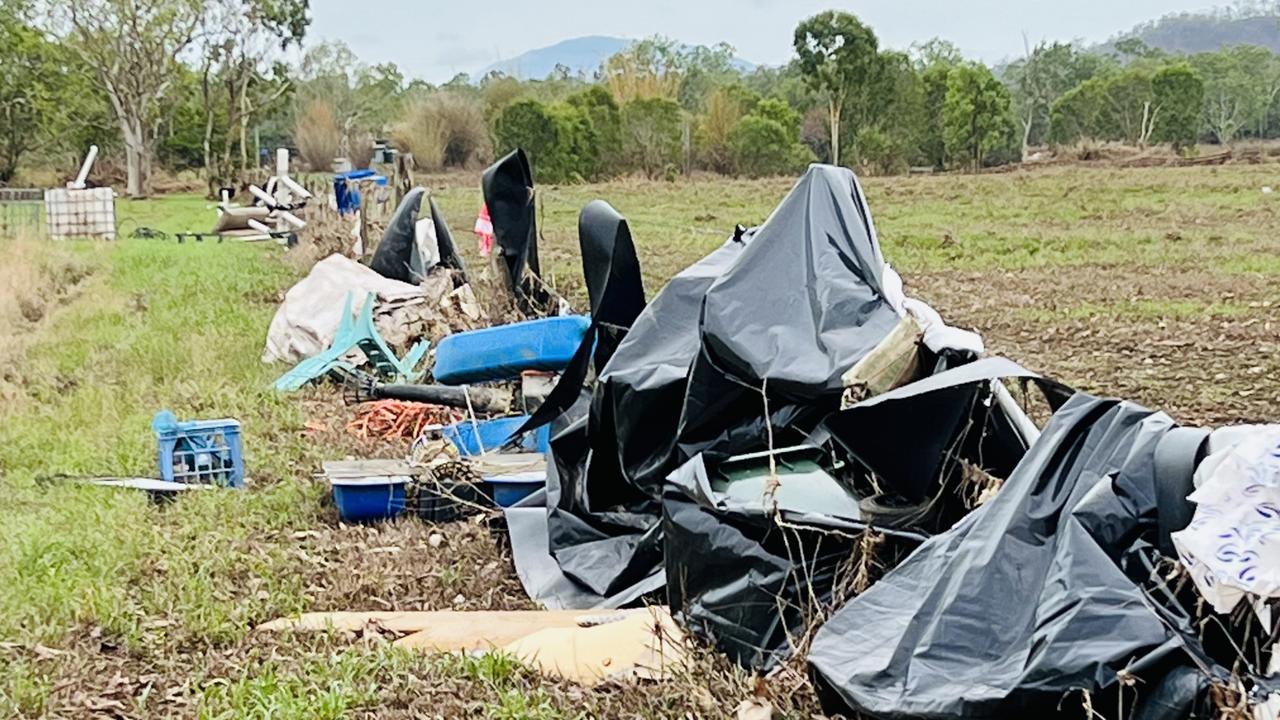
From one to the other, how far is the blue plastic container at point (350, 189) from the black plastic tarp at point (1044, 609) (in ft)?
33.6

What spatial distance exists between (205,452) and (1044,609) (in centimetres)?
377

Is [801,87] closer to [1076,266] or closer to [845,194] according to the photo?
[1076,266]

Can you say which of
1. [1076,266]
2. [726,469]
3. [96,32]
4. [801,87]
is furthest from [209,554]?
[801,87]

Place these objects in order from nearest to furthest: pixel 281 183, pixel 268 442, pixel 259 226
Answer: pixel 268 442, pixel 259 226, pixel 281 183

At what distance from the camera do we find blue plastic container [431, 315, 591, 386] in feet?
17.6

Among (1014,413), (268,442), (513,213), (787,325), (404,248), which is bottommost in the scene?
(268,442)

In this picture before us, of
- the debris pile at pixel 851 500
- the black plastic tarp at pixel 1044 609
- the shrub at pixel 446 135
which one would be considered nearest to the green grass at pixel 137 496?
the debris pile at pixel 851 500

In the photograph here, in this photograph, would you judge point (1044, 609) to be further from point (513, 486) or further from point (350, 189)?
point (350, 189)

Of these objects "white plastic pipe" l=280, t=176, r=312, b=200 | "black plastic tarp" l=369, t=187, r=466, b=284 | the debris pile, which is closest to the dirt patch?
the debris pile

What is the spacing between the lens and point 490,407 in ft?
19.1

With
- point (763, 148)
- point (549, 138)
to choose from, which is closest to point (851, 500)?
point (549, 138)

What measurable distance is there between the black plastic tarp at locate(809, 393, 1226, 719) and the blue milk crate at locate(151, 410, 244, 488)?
3.17 meters

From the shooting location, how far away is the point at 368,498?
4.72 meters

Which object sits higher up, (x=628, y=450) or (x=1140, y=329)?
(x=628, y=450)
